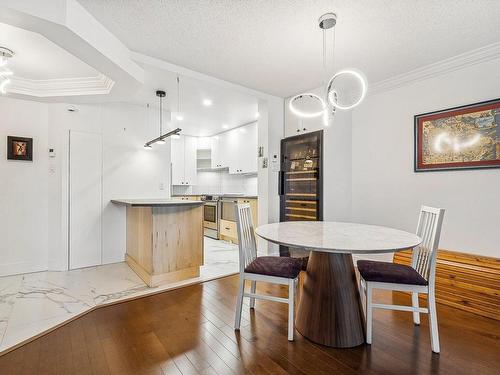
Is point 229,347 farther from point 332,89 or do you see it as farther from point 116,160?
point 116,160

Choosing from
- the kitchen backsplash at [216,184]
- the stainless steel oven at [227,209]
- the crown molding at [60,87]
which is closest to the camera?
the crown molding at [60,87]

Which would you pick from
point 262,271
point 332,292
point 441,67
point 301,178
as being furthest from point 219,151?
point 332,292

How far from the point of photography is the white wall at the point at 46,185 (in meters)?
3.21

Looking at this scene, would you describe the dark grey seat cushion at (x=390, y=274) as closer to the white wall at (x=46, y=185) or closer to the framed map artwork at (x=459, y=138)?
the framed map artwork at (x=459, y=138)

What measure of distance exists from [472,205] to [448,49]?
1.57m

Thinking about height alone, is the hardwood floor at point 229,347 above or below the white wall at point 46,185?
below

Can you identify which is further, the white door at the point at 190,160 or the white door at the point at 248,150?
the white door at the point at 190,160

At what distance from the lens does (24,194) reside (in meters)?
3.29

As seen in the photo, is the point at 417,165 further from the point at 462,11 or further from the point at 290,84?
the point at 290,84

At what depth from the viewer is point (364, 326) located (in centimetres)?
183

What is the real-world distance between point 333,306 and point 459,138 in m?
2.29

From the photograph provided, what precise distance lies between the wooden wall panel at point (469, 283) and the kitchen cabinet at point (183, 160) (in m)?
5.00

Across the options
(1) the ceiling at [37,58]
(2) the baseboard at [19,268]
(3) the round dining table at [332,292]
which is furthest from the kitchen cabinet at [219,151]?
(3) the round dining table at [332,292]

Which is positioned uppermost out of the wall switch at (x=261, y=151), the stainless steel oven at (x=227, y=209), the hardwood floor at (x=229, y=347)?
→ the wall switch at (x=261, y=151)
